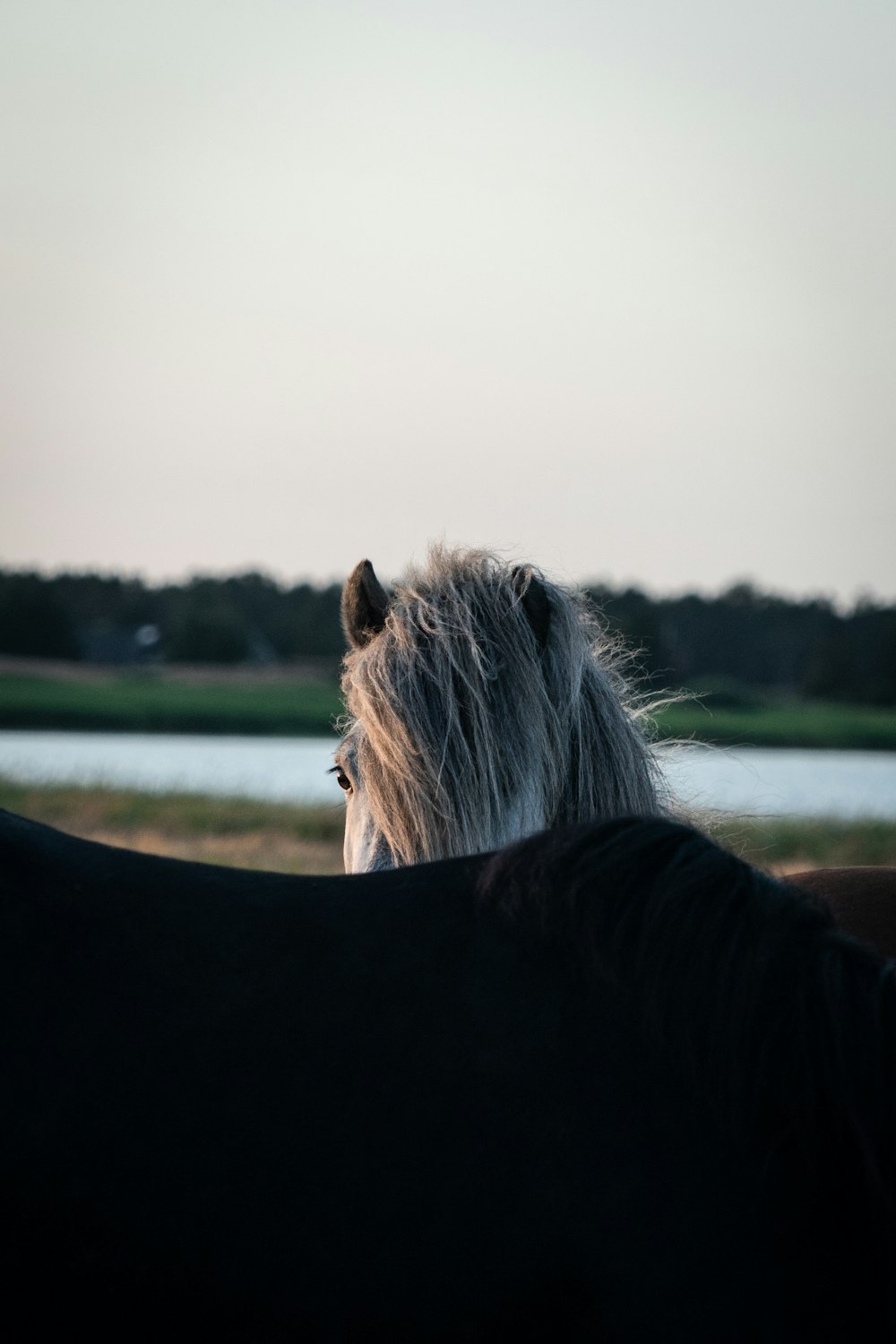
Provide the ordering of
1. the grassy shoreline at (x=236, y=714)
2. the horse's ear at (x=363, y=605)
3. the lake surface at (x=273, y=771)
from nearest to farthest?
1. the horse's ear at (x=363, y=605)
2. the lake surface at (x=273, y=771)
3. the grassy shoreline at (x=236, y=714)

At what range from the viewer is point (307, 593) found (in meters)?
53.6

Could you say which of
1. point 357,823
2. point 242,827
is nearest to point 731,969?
point 357,823

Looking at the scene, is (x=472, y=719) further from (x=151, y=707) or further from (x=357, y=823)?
(x=151, y=707)

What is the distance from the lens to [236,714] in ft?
147

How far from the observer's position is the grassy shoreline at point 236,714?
4125 centimetres

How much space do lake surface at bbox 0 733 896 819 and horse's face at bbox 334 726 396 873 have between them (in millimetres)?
7977

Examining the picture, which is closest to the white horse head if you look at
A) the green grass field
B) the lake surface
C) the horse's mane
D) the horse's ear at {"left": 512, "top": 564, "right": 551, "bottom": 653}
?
the horse's ear at {"left": 512, "top": 564, "right": 551, "bottom": 653}

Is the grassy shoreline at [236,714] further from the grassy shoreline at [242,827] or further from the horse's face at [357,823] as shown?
the horse's face at [357,823]

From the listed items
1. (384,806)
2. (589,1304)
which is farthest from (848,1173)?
(384,806)

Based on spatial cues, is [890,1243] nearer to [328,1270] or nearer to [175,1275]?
[328,1270]

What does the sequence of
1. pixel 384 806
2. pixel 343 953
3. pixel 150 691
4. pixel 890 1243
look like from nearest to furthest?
pixel 890 1243 < pixel 343 953 < pixel 384 806 < pixel 150 691

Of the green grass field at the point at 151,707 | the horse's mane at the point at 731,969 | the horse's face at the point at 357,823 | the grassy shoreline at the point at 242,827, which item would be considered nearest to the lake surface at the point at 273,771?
the grassy shoreline at the point at 242,827

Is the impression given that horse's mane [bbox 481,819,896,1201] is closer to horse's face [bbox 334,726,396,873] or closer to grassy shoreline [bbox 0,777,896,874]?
horse's face [bbox 334,726,396,873]

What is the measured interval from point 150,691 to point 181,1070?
51437 mm
